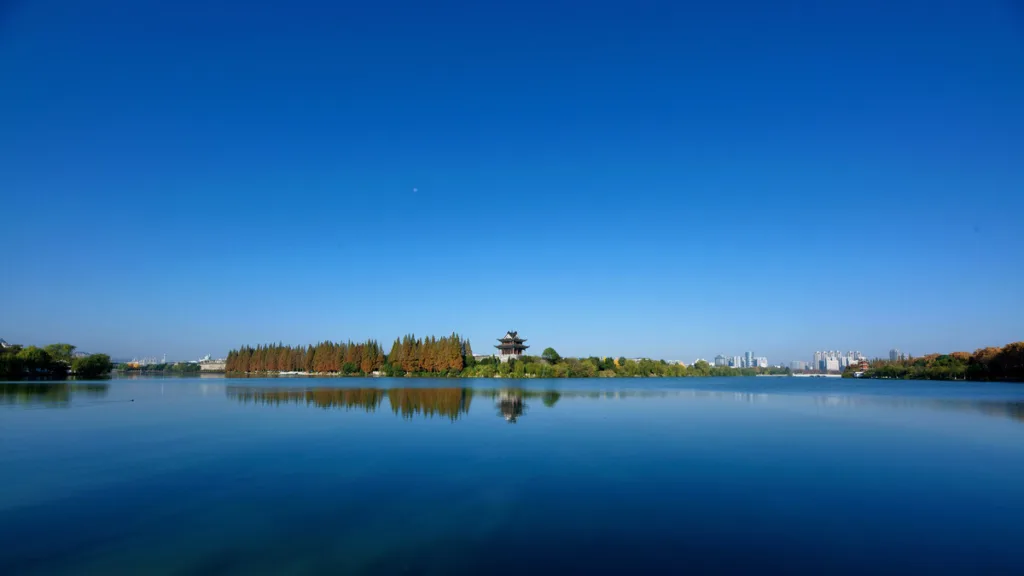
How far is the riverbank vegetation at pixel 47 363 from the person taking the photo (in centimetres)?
5544

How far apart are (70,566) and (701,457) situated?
12623 millimetres

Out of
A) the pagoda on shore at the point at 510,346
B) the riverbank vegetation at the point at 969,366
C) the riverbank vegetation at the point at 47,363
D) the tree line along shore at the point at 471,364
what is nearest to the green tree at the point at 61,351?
the riverbank vegetation at the point at 47,363

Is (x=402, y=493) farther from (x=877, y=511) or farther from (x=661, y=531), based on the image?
(x=877, y=511)

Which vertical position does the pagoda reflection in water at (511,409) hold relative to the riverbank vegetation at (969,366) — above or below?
below

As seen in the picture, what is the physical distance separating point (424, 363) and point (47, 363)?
44073 mm

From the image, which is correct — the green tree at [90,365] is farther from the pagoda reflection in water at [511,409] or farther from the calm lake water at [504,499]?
the pagoda reflection in water at [511,409]

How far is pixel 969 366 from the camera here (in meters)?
70.2

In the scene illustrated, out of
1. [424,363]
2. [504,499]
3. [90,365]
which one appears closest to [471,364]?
[424,363]

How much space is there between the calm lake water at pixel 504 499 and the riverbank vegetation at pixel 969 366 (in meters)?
59.7

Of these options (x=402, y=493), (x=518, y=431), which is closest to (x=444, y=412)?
(x=518, y=431)

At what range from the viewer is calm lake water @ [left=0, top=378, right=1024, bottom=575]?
21.7 ft

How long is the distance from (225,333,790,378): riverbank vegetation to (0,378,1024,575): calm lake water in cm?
5309

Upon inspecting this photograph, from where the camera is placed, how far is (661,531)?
A: 7613 millimetres

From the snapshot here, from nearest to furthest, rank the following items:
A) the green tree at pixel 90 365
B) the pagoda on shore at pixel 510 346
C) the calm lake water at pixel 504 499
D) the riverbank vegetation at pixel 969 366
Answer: the calm lake water at pixel 504 499, the riverbank vegetation at pixel 969 366, the green tree at pixel 90 365, the pagoda on shore at pixel 510 346
